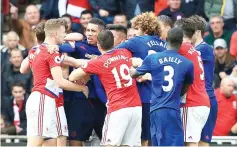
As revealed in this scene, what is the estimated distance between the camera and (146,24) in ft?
53.3

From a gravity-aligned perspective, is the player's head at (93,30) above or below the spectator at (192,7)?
below

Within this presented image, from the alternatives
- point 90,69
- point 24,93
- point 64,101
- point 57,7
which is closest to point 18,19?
point 57,7

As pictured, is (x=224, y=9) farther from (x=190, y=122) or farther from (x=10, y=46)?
(x=190, y=122)

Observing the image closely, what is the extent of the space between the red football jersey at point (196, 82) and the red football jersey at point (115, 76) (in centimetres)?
83

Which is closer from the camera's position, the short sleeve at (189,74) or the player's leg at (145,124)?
the short sleeve at (189,74)

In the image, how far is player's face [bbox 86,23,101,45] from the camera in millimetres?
16734

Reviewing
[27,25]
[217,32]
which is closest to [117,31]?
[217,32]

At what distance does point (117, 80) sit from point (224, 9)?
6.27 meters

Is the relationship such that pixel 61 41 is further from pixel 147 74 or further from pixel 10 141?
pixel 10 141

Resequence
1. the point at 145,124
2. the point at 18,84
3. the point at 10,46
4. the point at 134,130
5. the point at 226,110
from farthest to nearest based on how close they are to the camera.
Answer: the point at 10,46 → the point at 18,84 → the point at 226,110 → the point at 145,124 → the point at 134,130

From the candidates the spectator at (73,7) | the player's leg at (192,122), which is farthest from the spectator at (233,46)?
the player's leg at (192,122)

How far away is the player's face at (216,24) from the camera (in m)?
21.1

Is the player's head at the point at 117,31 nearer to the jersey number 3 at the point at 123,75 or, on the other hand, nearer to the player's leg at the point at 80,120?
the player's leg at the point at 80,120

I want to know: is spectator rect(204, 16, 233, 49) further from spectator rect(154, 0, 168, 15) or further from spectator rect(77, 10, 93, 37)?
spectator rect(77, 10, 93, 37)
